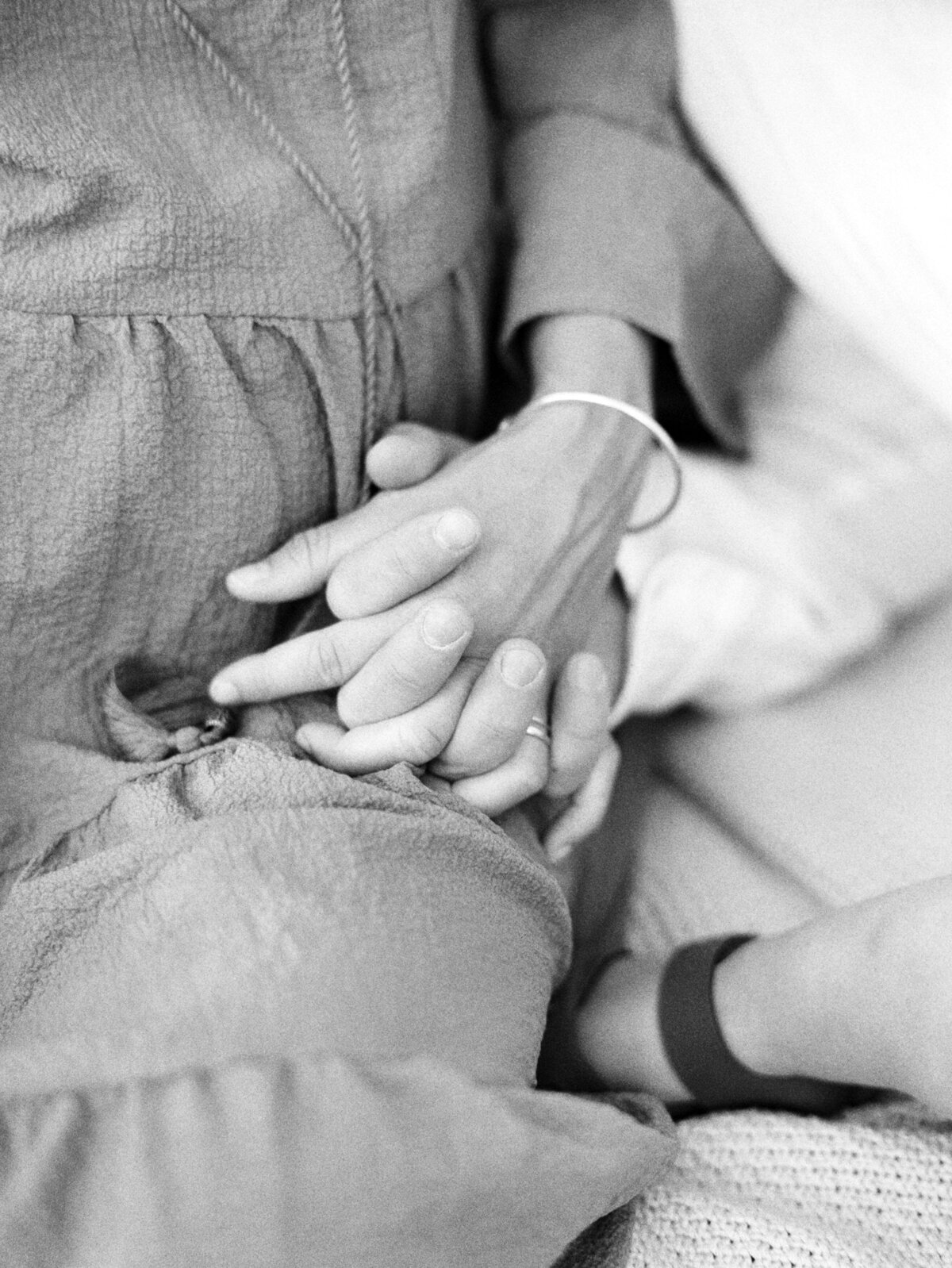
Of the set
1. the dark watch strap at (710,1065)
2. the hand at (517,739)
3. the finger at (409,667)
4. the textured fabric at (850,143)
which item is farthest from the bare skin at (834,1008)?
the textured fabric at (850,143)

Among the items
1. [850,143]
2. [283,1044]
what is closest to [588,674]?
[283,1044]

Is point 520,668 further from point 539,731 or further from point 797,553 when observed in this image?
point 797,553

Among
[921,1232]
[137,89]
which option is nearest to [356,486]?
[137,89]

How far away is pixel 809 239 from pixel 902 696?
31cm

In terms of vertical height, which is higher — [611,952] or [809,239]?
[809,239]

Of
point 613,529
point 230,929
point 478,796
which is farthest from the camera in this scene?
point 613,529

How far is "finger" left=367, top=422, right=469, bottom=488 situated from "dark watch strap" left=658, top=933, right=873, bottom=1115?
32cm

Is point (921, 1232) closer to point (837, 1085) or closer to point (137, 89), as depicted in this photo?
point (837, 1085)

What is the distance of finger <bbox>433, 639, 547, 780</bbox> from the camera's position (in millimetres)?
583

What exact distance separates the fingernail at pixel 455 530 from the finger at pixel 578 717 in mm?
107

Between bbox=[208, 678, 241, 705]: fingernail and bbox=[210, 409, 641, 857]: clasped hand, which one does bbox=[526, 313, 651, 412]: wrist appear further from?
bbox=[208, 678, 241, 705]: fingernail

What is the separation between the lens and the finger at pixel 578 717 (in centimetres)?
64

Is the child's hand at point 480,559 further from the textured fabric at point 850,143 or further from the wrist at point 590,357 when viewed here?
the textured fabric at point 850,143

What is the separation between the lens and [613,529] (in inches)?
27.7
